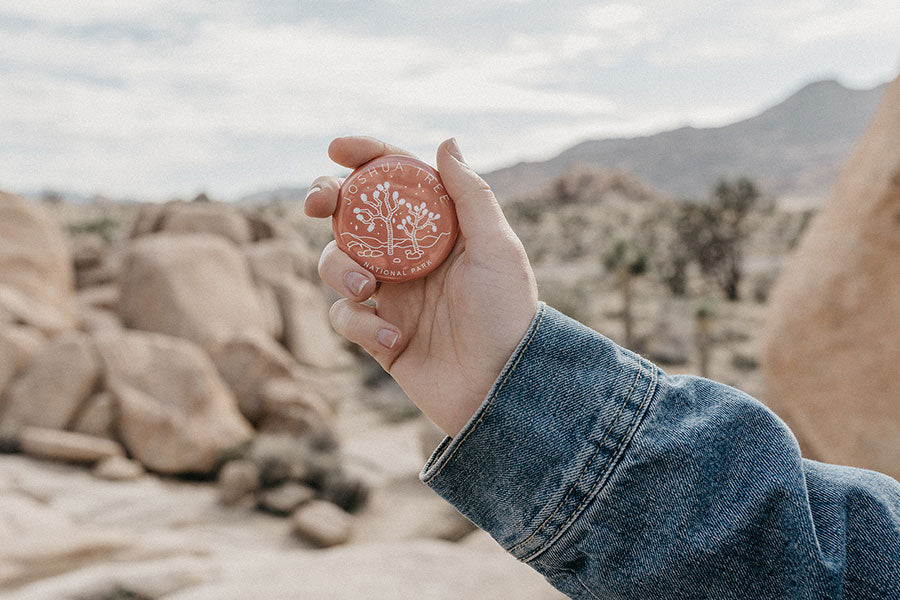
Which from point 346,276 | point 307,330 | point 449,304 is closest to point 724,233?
point 307,330

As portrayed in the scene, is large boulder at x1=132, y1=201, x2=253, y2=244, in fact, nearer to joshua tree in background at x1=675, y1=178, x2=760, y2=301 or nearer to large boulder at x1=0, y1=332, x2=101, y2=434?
large boulder at x1=0, y1=332, x2=101, y2=434

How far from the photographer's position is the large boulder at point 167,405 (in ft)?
27.3

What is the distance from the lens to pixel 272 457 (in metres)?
8.43

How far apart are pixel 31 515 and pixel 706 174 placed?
13549 cm

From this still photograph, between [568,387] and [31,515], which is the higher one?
[568,387]

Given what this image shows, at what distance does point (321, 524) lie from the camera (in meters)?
7.44

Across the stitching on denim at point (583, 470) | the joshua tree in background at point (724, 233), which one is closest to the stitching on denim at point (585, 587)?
the stitching on denim at point (583, 470)

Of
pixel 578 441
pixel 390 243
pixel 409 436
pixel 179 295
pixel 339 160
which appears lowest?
pixel 409 436

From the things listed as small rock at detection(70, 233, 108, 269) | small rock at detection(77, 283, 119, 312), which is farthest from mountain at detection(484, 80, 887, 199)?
small rock at detection(77, 283, 119, 312)

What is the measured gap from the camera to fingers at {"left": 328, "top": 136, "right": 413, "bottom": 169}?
190 centimetres

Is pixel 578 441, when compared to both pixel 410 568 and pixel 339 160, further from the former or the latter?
pixel 410 568

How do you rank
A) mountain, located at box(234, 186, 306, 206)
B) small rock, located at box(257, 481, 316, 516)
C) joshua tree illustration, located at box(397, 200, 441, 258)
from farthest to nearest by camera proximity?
1. small rock, located at box(257, 481, 316, 516)
2. mountain, located at box(234, 186, 306, 206)
3. joshua tree illustration, located at box(397, 200, 441, 258)

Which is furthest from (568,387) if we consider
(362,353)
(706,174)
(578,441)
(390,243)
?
(706,174)

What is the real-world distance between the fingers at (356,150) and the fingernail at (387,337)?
58 cm
